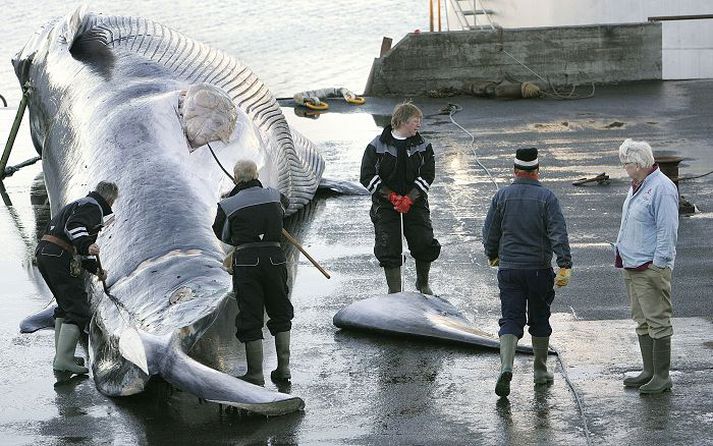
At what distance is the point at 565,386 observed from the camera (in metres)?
9.31

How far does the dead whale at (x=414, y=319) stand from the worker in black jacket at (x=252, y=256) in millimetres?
1277

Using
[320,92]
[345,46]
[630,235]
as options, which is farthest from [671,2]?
[345,46]

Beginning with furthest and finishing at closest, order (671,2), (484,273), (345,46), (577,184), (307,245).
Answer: (345,46) < (671,2) < (577,184) < (307,245) < (484,273)

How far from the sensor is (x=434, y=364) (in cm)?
998

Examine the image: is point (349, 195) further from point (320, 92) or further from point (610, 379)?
point (320, 92)

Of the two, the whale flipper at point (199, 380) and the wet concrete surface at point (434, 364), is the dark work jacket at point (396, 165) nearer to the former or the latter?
the wet concrete surface at point (434, 364)

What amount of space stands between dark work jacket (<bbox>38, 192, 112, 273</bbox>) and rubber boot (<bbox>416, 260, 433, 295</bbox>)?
10.5 ft

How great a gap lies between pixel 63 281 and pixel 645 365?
4.52 metres

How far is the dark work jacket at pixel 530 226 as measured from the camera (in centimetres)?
933

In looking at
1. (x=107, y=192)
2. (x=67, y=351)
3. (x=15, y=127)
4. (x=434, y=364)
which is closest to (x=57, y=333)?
(x=67, y=351)

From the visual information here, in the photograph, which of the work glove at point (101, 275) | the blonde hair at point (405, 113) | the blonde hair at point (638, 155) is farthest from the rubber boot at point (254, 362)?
the blonde hair at point (638, 155)

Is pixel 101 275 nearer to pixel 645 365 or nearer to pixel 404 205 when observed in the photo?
pixel 404 205

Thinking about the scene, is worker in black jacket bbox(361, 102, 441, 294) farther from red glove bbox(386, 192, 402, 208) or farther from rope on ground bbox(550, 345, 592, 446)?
rope on ground bbox(550, 345, 592, 446)

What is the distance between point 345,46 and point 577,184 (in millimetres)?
43737
